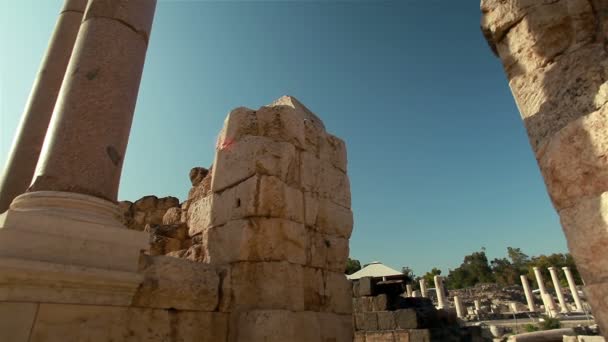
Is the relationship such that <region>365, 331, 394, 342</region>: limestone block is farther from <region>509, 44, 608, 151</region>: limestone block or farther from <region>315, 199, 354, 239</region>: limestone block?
<region>509, 44, 608, 151</region>: limestone block

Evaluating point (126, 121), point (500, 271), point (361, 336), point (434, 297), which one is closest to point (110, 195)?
point (126, 121)

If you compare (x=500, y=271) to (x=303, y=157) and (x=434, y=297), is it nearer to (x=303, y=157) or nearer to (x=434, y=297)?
(x=434, y=297)

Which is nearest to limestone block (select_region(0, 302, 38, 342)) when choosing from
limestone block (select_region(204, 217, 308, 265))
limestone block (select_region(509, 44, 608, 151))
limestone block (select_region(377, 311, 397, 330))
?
limestone block (select_region(204, 217, 308, 265))

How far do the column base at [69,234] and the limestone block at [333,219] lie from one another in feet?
6.76

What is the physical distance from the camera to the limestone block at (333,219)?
4305 mm

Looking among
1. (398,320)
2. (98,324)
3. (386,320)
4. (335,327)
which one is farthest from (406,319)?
(98,324)

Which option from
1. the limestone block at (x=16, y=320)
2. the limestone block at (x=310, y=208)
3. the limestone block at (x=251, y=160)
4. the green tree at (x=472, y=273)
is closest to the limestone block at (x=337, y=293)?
the limestone block at (x=310, y=208)

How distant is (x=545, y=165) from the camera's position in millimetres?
2352

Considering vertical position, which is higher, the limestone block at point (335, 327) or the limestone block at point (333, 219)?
the limestone block at point (333, 219)

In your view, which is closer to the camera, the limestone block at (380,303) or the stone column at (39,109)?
the stone column at (39,109)

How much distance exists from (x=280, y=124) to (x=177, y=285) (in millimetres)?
2094

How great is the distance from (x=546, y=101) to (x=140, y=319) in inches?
134

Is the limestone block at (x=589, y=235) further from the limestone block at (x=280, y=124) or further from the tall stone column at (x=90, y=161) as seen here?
the tall stone column at (x=90, y=161)

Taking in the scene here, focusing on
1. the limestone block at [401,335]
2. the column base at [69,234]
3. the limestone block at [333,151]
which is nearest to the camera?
the column base at [69,234]
